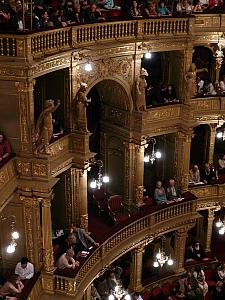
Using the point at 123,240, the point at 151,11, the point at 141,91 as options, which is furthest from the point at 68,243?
the point at 151,11

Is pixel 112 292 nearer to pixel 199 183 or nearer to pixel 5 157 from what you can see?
pixel 199 183

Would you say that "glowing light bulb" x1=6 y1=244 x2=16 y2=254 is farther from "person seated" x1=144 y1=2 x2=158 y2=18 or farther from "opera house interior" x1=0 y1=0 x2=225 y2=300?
"person seated" x1=144 y1=2 x2=158 y2=18

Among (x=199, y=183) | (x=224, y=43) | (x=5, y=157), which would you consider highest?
(x=224, y=43)

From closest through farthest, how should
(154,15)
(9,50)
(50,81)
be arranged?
(9,50), (50,81), (154,15)

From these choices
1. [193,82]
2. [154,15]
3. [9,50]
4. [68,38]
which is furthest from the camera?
[193,82]

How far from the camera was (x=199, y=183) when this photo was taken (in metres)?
27.1

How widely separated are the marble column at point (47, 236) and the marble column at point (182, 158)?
28.5 ft

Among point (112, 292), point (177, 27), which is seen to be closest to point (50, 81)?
point (177, 27)

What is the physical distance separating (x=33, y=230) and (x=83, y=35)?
690 centimetres

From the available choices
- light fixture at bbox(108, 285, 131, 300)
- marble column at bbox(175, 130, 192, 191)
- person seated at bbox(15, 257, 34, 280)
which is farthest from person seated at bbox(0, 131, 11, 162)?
marble column at bbox(175, 130, 192, 191)

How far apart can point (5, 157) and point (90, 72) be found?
513 centimetres

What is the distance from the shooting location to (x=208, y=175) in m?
27.4

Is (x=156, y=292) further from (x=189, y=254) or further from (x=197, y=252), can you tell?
(x=197, y=252)

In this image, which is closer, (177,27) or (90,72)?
(90,72)
